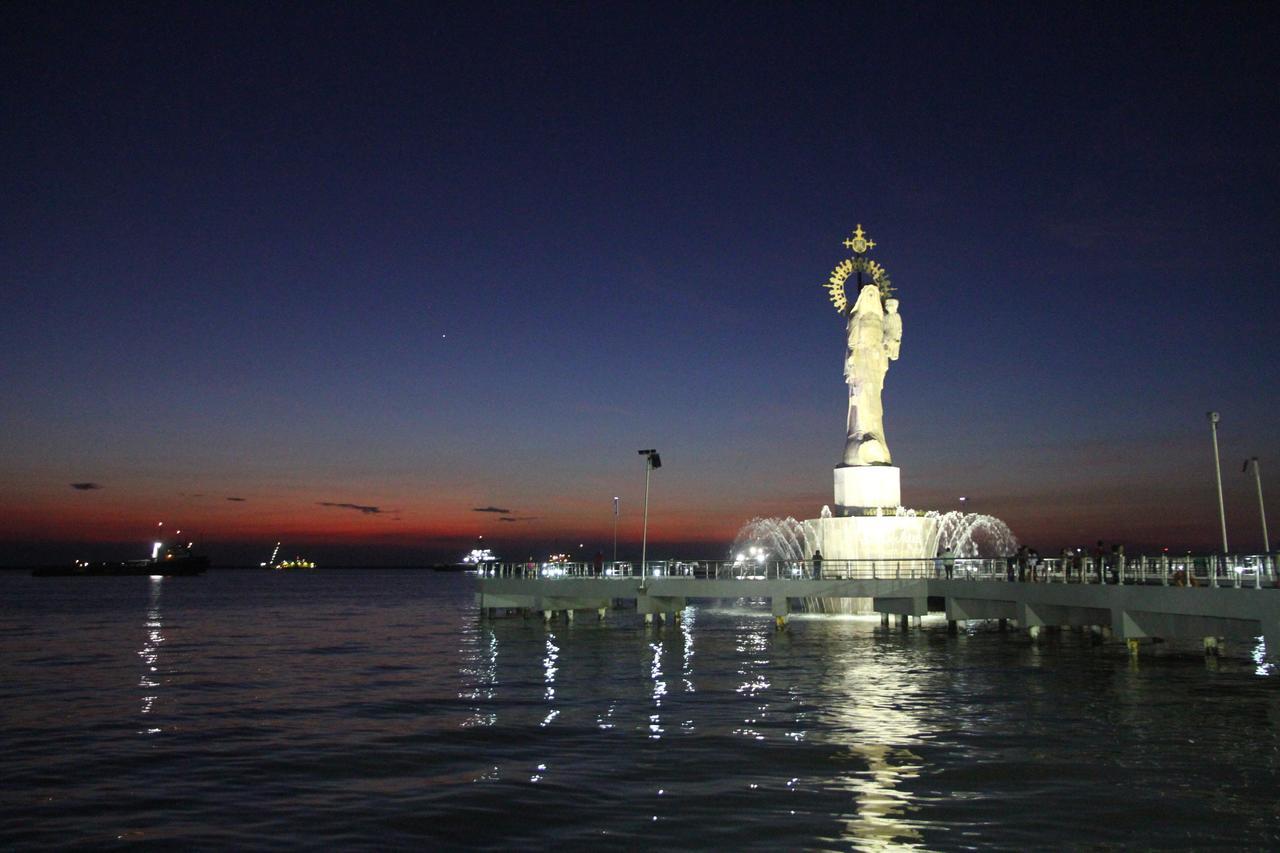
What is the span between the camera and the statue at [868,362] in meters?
67.1

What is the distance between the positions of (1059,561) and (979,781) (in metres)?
31.4

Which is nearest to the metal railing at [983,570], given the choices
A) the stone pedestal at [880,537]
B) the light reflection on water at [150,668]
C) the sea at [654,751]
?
the stone pedestal at [880,537]

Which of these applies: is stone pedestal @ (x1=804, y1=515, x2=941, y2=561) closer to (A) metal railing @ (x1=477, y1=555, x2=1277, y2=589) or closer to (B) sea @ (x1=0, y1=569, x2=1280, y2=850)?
(A) metal railing @ (x1=477, y1=555, x2=1277, y2=589)

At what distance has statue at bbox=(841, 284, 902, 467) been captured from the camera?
220ft

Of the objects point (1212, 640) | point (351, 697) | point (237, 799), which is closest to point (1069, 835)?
point (237, 799)

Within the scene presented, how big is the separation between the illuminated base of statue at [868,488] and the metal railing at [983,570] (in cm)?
437

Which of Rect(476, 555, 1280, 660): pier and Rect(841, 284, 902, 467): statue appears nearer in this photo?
Rect(476, 555, 1280, 660): pier

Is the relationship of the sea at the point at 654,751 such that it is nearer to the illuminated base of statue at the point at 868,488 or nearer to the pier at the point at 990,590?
the pier at the point at 990,590

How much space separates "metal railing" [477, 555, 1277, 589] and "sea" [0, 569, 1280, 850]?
3.13 metres

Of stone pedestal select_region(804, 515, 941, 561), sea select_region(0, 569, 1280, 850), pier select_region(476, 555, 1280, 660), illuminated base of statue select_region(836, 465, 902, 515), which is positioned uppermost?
illuminated base of statue select_region(836, 465, 902, 515)

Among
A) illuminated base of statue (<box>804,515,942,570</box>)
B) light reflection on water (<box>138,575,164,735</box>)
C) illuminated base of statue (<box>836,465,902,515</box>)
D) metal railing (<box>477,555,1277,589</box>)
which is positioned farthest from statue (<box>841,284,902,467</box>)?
light reflection on water (<box>138,575,164,735</box>)

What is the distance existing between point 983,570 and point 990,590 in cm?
493

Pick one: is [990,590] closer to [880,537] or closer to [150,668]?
[880,537]

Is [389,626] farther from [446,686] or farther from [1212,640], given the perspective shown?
[1212,640]
